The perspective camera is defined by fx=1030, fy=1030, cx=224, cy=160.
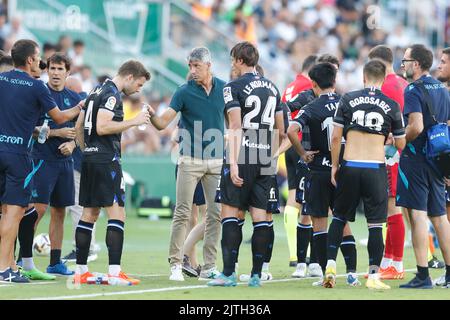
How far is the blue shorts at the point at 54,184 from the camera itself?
1237 centimetres

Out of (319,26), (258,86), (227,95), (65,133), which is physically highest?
(319,26)

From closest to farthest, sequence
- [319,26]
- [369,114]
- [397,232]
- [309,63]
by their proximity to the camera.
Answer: [369,114]
[397,232]
[309,63]
[319,26]

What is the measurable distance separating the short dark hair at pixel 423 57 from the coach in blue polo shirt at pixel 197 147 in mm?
2269

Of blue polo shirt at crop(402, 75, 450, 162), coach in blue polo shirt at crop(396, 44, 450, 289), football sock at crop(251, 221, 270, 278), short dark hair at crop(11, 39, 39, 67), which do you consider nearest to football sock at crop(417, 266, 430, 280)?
coach in blue polo shirt at crop(396, 44, 450, 289)

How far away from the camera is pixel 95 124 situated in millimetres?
11086

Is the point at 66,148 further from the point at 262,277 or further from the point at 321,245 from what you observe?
the point at 321,245

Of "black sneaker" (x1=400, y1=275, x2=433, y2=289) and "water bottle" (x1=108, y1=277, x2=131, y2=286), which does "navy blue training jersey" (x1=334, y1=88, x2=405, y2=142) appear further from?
"water bottle" (x1=108, y1=277, x2=131, y2=286)

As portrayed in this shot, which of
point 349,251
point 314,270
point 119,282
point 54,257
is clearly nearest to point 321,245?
point 349,251

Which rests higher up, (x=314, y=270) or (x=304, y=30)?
(x=304, y=30)

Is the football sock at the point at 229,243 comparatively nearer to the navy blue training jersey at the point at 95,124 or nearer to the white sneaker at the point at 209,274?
the white sneaker at the point at 209,274

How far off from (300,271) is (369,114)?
8.30ft

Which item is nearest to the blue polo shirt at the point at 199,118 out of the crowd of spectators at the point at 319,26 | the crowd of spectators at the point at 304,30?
the crowd of spectators at the point at 304,30
